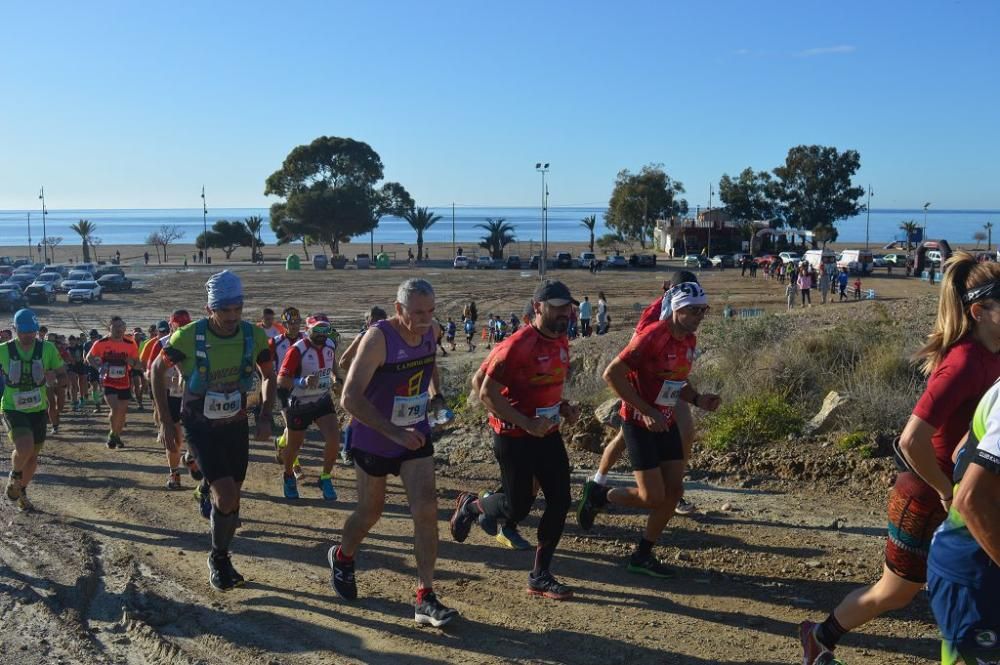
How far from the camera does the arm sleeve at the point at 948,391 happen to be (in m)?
3.34

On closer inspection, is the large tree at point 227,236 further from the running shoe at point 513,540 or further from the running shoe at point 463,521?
the running shoe at point 463,521

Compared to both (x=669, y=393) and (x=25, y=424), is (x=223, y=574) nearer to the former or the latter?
(x=669, y=393)

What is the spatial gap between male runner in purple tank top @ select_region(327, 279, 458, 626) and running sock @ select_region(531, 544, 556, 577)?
718mm

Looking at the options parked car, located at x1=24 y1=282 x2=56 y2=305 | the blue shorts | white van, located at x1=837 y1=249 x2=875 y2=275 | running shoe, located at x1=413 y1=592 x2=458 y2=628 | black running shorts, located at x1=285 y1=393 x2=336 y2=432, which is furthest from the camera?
white van, located at x1=837 y1=249 x2=875 y2=275

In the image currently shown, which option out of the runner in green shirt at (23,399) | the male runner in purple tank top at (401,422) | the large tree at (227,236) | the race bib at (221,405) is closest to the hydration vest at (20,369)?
the runner in green shirt at (23,399)

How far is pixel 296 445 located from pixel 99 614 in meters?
3.00

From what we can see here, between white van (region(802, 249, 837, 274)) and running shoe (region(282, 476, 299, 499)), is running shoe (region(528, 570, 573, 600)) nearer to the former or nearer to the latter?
running shoe (region(282, 476, 299, 499))

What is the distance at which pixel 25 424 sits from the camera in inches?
320

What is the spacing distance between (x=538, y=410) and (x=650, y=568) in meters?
1.30

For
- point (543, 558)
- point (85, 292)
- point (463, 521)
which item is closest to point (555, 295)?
point (543, 558)

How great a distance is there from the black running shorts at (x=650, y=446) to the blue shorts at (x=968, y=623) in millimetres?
2755

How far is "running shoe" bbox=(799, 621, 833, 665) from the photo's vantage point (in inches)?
161

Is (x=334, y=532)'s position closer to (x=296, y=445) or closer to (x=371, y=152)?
(x=296, y=445)

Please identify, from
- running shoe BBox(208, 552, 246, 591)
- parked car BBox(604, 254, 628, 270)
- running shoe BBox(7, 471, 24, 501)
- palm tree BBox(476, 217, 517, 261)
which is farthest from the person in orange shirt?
palm tree BBox(476, 217, 517, 261)
